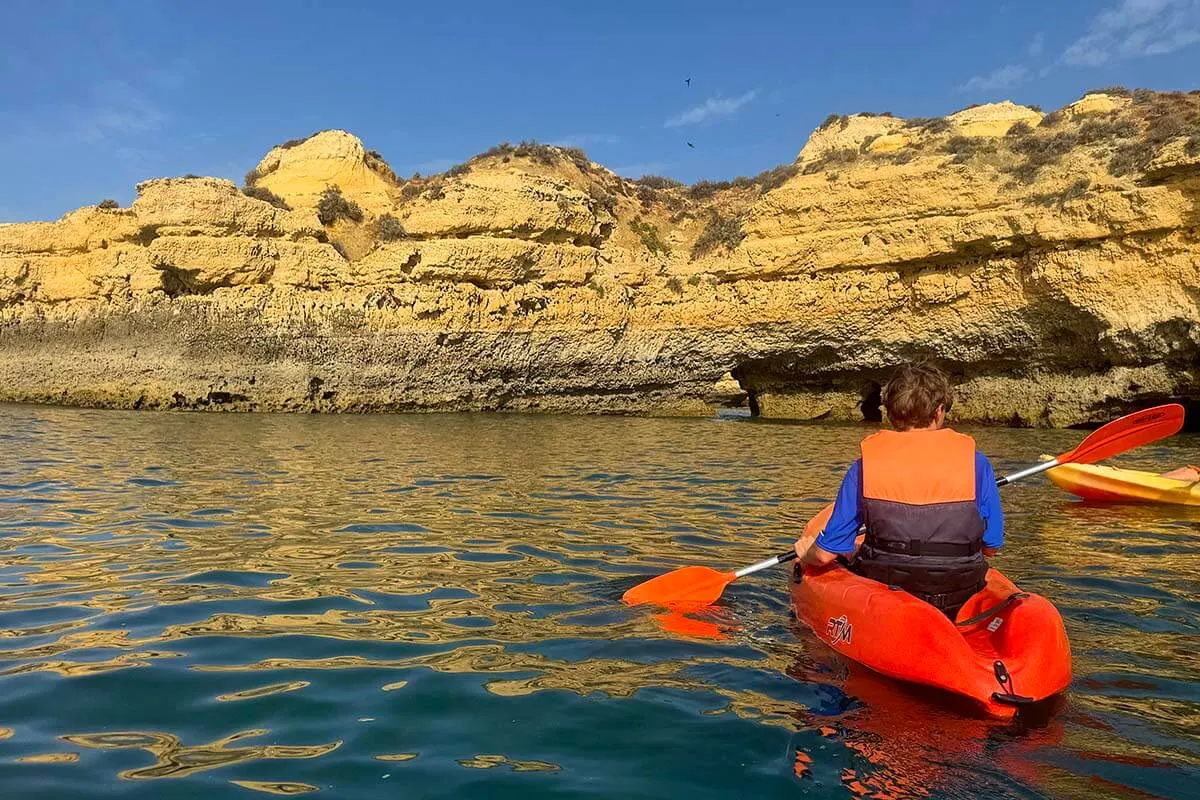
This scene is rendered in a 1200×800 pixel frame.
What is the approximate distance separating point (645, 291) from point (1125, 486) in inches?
612

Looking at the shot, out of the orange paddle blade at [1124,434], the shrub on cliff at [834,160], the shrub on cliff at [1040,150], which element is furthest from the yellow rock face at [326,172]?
the orange paddle blade at [1124,434]

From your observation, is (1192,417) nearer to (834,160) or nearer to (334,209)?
(834,160)

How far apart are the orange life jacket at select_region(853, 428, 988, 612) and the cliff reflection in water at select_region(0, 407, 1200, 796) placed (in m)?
0.58

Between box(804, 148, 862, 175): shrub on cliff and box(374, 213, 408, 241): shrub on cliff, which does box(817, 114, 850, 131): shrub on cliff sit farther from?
box(374, 213, 408, 241): shrub on cliff

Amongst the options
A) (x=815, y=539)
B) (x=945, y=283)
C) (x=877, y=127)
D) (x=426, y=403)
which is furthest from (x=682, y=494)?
(x=877, y=127)

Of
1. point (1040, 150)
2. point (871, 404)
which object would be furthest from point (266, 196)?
point (1040, 150)

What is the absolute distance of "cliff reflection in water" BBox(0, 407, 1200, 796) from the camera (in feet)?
8.68

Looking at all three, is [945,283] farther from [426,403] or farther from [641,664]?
[641,664]

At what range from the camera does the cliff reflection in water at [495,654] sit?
104 inches

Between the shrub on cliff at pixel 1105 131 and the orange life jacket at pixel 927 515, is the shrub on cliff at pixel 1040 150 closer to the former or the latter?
the shrub on cliff at pixel 1105 131

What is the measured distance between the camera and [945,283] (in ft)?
63.3

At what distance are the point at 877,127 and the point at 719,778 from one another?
30581 mm

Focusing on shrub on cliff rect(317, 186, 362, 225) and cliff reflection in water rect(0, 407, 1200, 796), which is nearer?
cliff reflection in water rect(0, 407, 1200, 796)

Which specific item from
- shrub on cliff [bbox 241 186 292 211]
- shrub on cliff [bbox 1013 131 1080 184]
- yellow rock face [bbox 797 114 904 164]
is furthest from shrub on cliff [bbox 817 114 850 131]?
shrub on cliff [bbox 241 186 292 211]
